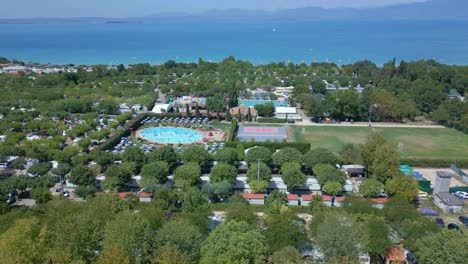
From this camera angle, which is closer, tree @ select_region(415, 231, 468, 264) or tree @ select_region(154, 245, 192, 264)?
tree @ select_region(154, 245, 192, 264)

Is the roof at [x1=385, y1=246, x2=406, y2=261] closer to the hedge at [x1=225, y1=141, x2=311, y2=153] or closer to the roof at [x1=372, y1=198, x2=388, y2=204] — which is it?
the roof at [x1=372, y1=198, x2=388, y2=204]

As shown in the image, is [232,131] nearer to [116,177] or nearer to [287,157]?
[287,157]

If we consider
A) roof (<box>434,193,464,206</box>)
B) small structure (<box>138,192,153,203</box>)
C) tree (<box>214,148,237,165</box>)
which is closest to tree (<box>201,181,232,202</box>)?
small structure (<box>138,192,153,203</box>)

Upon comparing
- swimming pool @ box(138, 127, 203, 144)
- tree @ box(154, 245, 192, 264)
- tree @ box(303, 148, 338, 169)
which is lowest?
swimming pool @ box(138, 127, 203, 144)

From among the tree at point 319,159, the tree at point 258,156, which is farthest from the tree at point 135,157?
the tree at point 319,159

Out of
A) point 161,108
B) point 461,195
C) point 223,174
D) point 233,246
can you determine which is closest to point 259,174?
point 223,174

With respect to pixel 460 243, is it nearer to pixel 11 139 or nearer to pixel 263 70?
pixel 11 139

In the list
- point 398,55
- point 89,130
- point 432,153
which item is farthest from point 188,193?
point 398,55
